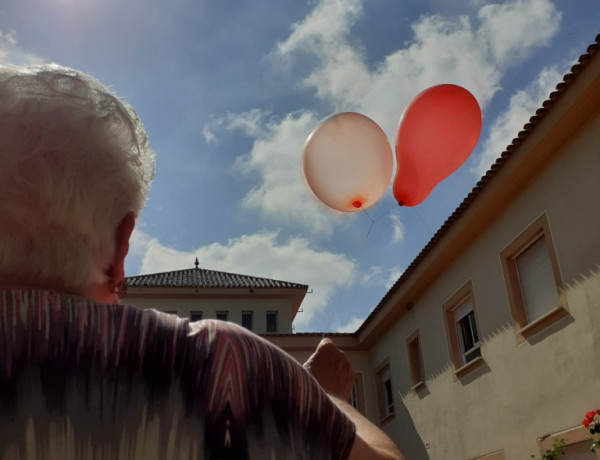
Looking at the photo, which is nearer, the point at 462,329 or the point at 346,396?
the point at 346,396

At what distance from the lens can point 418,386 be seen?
13594mm

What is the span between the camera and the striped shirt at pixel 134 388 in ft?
2.82

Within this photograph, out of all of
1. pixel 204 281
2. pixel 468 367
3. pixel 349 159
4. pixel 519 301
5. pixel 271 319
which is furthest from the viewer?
pixel 204 281

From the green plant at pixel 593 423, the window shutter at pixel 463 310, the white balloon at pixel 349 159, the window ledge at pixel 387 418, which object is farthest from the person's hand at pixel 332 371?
the window ledge at pixel 387 418

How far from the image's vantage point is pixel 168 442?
0.89 m

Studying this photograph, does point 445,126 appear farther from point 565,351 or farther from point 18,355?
point 18,355

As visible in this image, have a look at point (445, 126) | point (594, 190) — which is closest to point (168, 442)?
point (445, 126)

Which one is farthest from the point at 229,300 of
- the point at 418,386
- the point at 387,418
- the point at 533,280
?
the point at 533,280

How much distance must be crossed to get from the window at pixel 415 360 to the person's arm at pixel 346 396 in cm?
1290

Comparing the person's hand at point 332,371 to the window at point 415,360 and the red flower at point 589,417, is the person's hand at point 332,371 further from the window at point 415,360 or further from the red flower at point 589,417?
the window at point 415,360

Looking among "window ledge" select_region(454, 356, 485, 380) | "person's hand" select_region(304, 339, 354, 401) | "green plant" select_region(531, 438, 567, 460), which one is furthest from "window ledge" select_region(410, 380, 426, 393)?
"person's hand" select_region(304, 339, 354, 401)

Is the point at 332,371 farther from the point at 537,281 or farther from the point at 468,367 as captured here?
the point at 468,367

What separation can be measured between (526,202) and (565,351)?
2.50 m

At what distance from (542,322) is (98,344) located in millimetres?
8663
